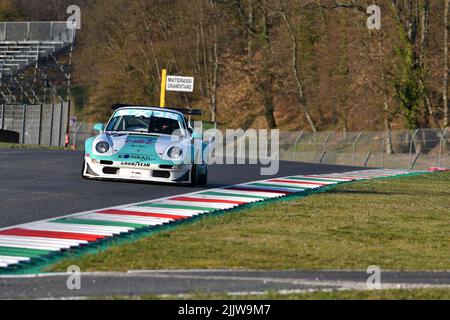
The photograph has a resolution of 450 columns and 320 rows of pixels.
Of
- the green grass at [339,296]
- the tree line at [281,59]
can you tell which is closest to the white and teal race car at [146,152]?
the green grass at [339,296]

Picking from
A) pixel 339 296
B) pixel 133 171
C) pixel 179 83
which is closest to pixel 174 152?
pixel 133 171

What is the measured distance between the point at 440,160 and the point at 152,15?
37.0 m

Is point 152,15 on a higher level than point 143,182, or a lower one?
higher

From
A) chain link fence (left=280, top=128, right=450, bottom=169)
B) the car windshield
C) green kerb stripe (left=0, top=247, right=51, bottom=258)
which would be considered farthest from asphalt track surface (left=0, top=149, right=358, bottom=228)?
chain link fence (left=280, top=128, right=450, bottom=169)

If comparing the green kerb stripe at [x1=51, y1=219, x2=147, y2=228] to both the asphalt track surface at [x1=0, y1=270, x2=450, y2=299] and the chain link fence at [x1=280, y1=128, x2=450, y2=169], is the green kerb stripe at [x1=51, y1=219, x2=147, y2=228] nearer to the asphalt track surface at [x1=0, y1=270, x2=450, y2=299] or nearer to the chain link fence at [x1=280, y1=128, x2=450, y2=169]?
the asphalt track surface at [x1=0, y1=270, x2=450, y2=299]

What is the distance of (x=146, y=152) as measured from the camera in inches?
696

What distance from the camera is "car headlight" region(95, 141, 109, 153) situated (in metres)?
17.7

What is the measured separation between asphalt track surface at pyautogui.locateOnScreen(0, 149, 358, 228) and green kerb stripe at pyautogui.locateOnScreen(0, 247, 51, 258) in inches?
64.6

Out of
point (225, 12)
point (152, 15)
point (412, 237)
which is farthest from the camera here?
point (152, 15)

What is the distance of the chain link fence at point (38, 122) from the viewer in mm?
48031

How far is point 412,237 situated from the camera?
1372 centimetres
